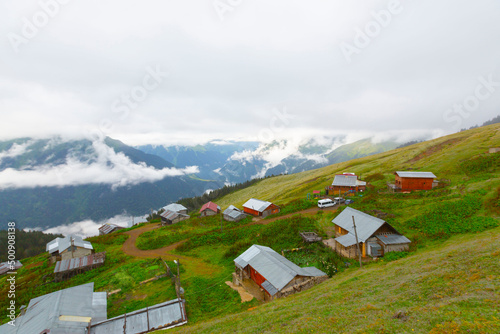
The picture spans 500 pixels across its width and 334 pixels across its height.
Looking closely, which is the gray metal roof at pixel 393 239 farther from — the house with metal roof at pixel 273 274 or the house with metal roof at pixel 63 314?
the house with metal roof at pixel 63 314

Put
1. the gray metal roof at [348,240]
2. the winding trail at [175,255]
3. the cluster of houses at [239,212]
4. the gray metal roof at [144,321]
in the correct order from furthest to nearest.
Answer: the cluster of houses at [239,212] < the winding trail at [175,255] < the gray metal roof at [348,240] < the gray metal roof at [144,321]

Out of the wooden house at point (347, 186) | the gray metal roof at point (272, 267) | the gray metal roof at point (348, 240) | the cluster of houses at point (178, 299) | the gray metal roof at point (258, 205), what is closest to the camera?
the cluster of houses at point (178, 299)

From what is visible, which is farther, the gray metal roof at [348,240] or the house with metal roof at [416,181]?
the house with metal roof at [416,181]

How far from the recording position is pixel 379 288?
65.1 feet

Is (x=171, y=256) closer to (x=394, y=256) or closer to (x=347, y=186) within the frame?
(x=394, y=256)

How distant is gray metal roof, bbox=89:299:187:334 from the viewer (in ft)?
80.3

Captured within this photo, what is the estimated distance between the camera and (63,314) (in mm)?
24109

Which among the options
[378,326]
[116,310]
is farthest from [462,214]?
[116,310]

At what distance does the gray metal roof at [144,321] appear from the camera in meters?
24.5

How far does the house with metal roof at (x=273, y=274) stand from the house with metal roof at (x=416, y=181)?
44511 mm

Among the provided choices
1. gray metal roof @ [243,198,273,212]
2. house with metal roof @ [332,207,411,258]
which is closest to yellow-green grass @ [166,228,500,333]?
house with metal roof @ [332,207,411,258]

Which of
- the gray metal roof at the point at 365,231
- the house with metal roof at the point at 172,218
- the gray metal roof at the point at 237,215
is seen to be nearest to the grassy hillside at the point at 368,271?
the gray metal roof at the point at 365,231

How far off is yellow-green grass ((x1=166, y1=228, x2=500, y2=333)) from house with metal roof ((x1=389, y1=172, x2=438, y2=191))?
42543mm

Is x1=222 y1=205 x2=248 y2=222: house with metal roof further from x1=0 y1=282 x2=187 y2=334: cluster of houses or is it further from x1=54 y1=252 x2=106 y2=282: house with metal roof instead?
x1=0 y1=282 x2=187 y2=334: cluster of houses
